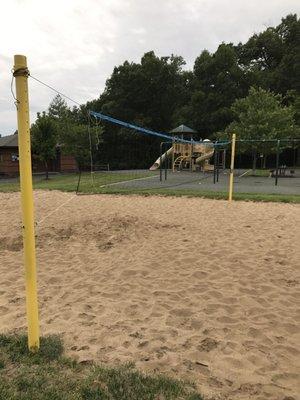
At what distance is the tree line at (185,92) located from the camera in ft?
97.2

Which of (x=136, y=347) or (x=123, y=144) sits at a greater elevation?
(x=123, y=144)

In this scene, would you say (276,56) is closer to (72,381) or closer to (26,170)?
(26,170)

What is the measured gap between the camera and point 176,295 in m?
3.88

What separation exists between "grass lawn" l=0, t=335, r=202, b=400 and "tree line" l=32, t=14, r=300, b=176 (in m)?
23.5

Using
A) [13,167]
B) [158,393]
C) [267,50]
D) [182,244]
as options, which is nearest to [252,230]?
[182,244]

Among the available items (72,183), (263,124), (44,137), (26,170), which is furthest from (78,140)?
(26,170)

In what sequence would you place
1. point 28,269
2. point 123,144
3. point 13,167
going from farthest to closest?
point 123,144 → point 13,167 → point 28,269

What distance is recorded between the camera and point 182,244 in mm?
5742

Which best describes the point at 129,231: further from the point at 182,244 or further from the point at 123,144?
the point at 123,144

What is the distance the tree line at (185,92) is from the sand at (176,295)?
19.8 m

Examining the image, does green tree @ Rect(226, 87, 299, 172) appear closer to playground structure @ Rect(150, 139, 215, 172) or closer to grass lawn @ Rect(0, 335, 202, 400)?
playground structure @ Rect(150, 139, 215, 172)

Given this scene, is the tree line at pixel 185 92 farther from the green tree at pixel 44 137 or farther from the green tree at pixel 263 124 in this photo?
the green tree at pixel 263 124

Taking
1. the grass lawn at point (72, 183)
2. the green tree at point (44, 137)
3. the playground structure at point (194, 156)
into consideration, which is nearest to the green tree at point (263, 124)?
the playground structure at point (194, 156)

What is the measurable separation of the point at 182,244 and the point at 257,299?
207cm
